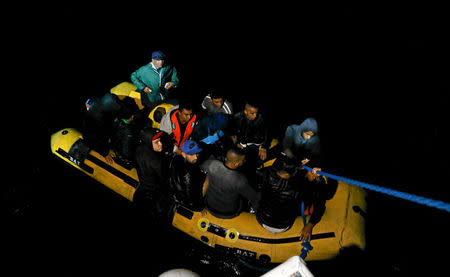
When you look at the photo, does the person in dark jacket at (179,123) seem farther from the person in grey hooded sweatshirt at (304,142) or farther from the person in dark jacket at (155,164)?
the person in grey hooded sweatshirt at (304,142)

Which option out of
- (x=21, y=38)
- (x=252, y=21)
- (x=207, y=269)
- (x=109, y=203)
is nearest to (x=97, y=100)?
(x=109, y=203)

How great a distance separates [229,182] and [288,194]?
2.08 feet

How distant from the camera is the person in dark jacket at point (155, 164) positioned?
9.10 ft

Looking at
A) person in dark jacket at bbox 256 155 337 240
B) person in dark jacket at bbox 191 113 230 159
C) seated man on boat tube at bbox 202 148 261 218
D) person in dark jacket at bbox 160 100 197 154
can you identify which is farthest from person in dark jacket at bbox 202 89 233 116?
person in dark jacket at bbox 256 155 337 240

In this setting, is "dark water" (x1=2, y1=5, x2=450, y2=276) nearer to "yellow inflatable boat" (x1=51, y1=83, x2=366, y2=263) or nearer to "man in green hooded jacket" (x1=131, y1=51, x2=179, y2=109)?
"yellow inflatable boat" (x1=51, y1=83, x2=366, y2=263)

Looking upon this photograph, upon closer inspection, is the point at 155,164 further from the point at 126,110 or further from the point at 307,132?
the point at 307,132

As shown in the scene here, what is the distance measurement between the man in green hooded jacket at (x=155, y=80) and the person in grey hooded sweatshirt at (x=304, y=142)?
97.4 inches

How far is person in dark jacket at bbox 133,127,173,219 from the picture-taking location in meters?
2.77

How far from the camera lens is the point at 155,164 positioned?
2783mm

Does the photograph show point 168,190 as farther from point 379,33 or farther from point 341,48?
point 379,33

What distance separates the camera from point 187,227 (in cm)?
314

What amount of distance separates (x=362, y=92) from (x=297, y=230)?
21.2 feet

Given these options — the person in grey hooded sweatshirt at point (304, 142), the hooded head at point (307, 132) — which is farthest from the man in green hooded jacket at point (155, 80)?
the hooded head at point (307, 132)

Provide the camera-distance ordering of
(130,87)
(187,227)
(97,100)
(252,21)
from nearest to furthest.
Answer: (187,227)
(97,100)
(130,87)
(252,21)
